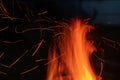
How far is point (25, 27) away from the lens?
268 centimetres

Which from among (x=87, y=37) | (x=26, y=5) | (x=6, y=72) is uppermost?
(x=26, y=5)

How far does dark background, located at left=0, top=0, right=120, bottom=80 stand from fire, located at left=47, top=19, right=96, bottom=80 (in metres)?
0.09

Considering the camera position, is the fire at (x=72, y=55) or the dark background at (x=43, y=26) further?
the dark background at (x=43, y=26)

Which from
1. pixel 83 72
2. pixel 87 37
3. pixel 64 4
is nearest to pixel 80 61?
pixel 83 72

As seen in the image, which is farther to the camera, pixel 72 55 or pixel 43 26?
pixel 43 26

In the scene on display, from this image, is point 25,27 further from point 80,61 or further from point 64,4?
point 80,61

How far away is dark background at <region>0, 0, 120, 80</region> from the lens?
2.62 meters

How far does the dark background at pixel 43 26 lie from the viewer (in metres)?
2.62

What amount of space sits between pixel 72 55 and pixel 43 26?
34 centimetres

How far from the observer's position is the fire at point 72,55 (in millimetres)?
2400

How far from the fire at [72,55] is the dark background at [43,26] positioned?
90 millimetres

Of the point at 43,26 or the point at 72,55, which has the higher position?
the point at 43,26

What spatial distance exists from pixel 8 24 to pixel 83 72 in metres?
0.63

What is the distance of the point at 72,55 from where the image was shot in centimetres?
247
